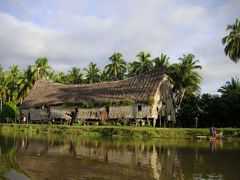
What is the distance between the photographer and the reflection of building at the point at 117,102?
37.2 m

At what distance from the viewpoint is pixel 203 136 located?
92.2ft

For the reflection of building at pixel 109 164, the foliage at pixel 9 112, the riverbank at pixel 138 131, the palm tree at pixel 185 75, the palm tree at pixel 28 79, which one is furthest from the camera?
the palm tree at pixel 28 79

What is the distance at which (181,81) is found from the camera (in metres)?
44.3

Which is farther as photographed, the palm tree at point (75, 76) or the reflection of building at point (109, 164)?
the palm tree at point (75, 76)

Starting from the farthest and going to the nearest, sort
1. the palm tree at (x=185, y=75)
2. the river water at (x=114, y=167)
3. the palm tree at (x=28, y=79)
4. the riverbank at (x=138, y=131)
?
1. the palm tree at (x=28, y=79)
2. the palm tree at (x=185, y=75)
3. the riverbank at (x=138, y=131)
4. the river water at (x=114, y=167)

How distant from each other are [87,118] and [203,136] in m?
16.3

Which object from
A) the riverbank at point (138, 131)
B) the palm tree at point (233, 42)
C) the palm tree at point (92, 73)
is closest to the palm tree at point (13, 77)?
the palm tree at point (92, 73)

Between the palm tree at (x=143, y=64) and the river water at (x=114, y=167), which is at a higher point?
the palm tree at (x=143, y=64)

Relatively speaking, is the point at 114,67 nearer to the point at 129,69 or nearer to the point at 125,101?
the point at 129,69

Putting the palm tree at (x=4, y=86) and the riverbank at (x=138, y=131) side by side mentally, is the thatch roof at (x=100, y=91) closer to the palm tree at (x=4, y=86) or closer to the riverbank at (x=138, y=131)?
the riverbank at (x=138, y=131)

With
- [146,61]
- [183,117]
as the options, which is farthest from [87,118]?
[146,61]

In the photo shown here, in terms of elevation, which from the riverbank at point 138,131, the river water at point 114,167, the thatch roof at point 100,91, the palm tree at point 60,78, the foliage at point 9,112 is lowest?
the river water at point 114,167

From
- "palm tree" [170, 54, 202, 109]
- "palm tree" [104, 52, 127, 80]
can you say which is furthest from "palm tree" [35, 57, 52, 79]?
"palm tree" [170, 54, 202, 109]

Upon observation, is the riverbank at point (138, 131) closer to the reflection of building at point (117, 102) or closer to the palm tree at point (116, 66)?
the reflection of building at point (117, 102)
